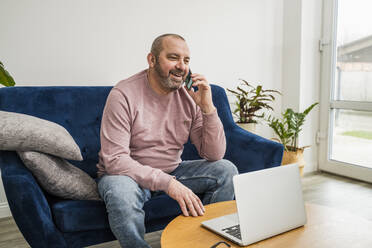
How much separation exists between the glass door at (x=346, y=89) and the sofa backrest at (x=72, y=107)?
2277 millimetres

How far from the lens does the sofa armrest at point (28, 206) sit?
4.12ft

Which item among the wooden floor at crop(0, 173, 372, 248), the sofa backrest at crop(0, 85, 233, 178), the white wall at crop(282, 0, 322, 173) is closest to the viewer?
the sofa backrest at crop(0, 85, 233, 178)

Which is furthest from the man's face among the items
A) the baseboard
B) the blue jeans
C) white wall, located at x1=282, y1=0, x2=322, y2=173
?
white wall, located at x1=282, y1=0, x2=322, y2=173

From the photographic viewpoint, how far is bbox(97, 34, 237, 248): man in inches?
55.7

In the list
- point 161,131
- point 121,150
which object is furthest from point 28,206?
point 161,131

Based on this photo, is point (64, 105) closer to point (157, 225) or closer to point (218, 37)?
point (157, 225)

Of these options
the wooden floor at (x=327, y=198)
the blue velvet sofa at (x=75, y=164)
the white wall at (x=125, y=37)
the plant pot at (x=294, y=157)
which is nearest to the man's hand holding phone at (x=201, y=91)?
the blue velvet sofa at (x=75, y=164)

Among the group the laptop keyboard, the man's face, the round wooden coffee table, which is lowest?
the round wooden coffee table

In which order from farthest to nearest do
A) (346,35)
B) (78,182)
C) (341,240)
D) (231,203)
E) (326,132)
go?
(326,132) < (346,35) < (78,182) < (231,203) < (341,240)

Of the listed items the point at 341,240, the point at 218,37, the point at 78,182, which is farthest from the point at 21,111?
the point at 218,37

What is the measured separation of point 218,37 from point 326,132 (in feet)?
4.78

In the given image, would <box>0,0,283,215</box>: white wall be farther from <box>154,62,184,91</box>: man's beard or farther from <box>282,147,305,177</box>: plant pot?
<box>154,62,184,91</box>: man's beard

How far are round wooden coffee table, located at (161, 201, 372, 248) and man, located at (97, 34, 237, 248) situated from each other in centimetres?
32

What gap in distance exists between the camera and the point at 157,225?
1.58 metres
